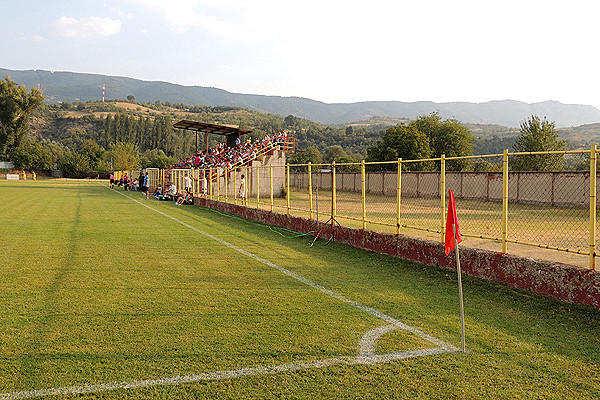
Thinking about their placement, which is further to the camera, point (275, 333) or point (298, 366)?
point (275, 333)

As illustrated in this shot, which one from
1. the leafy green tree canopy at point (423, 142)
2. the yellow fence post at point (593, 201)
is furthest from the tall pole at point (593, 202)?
the leafy green tree canopy at point (423, 142)

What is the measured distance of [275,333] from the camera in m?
5.04

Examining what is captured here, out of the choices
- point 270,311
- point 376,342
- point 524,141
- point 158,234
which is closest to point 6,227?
point 158,234

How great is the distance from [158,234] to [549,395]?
1109cm

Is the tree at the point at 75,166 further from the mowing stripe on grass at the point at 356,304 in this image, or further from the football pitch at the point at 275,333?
the mowing stripe on grass at the point at 356,304

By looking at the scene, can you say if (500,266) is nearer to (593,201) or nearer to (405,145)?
(593,201)

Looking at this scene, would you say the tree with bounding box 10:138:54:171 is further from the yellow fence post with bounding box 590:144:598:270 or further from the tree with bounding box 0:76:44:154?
the yellow fence post with bounding box 590:144:598:270

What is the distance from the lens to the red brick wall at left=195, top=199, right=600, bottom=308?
238 inches

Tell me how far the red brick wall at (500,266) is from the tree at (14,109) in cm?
10732

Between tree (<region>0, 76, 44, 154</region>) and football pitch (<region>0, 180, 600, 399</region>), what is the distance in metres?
106

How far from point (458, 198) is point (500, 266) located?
24.9 metres

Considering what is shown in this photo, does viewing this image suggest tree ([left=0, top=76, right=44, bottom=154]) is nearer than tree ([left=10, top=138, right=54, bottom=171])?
Yes

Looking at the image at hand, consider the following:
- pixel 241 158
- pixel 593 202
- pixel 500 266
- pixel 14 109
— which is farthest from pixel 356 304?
pixel 14 109

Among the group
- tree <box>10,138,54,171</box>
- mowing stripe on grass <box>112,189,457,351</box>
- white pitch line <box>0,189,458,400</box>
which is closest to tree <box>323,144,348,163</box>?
tree <box>10,138,54,171</box>
